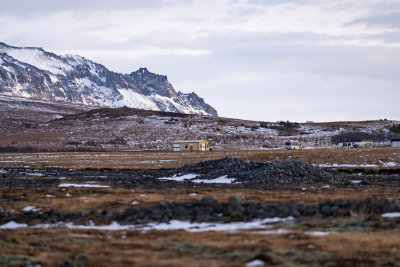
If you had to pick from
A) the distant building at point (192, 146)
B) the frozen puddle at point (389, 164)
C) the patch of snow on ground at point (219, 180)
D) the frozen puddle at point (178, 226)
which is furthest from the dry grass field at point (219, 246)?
the distant building at point (192, 146)

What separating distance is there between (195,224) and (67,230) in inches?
175

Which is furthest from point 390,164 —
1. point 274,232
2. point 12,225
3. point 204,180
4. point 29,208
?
point 12,225

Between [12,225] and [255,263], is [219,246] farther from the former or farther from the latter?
[12,225]

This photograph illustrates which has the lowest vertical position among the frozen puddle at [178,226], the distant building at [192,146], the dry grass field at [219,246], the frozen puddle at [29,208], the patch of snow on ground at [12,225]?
the distant building at [192,146]

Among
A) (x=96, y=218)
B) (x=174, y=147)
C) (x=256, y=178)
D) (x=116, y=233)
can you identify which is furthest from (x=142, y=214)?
(x=174, y=147)

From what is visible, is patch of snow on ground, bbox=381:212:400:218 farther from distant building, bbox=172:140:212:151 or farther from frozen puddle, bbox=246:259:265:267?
distant building, bbox=172:140:212:151

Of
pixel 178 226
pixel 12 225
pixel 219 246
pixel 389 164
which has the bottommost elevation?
pixel 389 164

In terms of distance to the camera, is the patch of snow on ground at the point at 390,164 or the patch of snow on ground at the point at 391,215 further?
the patch of snow on ground at the point at 390,164

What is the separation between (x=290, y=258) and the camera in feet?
40.7

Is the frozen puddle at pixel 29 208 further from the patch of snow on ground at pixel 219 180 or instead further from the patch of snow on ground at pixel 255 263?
the patch of snow on ground at pixel 219 180

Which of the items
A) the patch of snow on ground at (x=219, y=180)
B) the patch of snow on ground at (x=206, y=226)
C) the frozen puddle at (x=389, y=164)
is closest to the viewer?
the patch of snow on ground at (x=206, y=226)

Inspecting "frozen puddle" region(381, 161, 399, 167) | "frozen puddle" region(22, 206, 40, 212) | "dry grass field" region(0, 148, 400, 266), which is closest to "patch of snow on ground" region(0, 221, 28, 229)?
"dry grass field" region(0, 148, 400, 266)

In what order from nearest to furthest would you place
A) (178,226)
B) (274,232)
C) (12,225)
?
1. (274,232)
2. (178,226)
3. (12,225)

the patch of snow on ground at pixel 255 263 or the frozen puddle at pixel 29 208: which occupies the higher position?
the patch of snow on ground at pixel 255 263
